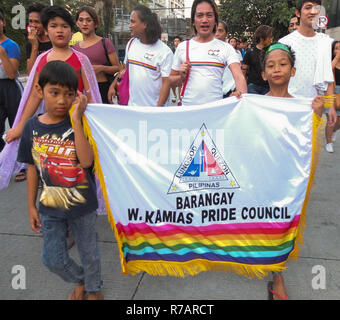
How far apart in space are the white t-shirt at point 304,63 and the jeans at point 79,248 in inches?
85.8

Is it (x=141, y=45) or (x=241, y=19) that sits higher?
(x=241, y=19)

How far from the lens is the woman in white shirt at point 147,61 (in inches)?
135

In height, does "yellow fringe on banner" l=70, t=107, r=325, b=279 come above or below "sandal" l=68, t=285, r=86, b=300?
above

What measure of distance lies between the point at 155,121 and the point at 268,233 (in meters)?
1.06

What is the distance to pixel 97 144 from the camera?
234 centimetres

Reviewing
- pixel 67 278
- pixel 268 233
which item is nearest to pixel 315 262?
pixel 268 233

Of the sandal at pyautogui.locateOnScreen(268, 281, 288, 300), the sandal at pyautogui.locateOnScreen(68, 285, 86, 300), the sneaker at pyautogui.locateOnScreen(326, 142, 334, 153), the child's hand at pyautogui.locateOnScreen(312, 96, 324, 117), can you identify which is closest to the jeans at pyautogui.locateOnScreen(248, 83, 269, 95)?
the sneaker at pyautogui.locateOnScreen(326, 142, 334, 153)

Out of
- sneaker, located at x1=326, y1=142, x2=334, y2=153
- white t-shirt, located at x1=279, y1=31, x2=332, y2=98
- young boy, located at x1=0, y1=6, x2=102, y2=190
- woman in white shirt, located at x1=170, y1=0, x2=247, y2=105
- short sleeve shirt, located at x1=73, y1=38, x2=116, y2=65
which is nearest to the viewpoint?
young boy, located at x1=0, y1=6, x2=102, y2=190

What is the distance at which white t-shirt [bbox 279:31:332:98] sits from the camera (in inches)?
124

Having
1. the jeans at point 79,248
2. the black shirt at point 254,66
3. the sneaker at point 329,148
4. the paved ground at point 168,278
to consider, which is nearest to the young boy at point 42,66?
the paved ground at point 168,278

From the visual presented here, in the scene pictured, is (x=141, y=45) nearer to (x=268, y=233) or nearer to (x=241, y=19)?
(x=268, y=233)

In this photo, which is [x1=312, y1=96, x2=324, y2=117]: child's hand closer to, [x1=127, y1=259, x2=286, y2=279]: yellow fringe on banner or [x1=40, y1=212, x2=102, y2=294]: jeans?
[x1=127, y1=259, x2=286, y2=279]: yellow fringe on banner
